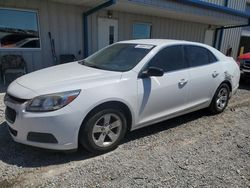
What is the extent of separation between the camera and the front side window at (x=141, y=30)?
973cm

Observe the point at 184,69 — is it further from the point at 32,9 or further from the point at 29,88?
the point at 32,9

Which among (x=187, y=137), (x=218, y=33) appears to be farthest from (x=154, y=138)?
(x=218, y=33)

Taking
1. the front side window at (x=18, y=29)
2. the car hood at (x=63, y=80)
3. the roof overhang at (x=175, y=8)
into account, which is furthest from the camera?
the roof overhang at (x=175, y=8)

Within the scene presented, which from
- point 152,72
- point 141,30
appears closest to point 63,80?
point 152,72

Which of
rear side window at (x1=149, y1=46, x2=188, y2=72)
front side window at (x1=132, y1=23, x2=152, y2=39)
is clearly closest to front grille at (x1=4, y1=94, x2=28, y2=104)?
rear side window at (x1=149, y1=46, x2=188, y2=72)

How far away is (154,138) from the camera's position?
351 cm

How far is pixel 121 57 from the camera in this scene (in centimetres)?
356

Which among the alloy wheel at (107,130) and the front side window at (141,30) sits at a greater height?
the front side window at (141,30)

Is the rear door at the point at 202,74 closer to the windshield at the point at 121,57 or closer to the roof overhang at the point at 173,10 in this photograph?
the windshield at the point at 121,57

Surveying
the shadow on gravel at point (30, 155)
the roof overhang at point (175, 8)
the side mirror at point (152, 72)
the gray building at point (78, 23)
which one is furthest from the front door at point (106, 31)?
the shadow on gravel at point (30, 155)

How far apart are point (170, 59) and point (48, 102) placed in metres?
2.14

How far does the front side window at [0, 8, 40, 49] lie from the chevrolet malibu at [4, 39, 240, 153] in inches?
172

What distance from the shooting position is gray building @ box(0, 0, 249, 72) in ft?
22.7

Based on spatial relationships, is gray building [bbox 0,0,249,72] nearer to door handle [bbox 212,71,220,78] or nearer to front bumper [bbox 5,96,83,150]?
door handle [bbox 212,71,220,78]
